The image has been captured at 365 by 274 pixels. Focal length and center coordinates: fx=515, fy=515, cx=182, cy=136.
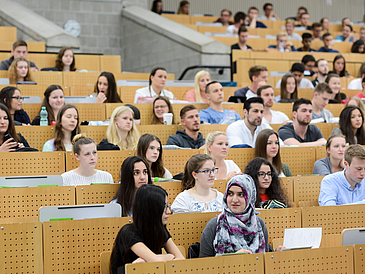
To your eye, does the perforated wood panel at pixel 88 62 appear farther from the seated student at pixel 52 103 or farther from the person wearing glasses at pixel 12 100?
the person wearing glasses at pixel 12 100

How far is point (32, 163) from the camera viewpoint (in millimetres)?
4902

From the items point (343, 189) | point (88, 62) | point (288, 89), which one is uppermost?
point (88, 62)

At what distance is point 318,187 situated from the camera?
16.0ft

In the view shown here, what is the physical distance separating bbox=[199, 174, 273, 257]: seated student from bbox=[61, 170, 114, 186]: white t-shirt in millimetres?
1592

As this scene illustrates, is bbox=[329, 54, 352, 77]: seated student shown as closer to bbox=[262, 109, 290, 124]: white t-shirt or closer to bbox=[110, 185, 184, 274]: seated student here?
bbox=[262, 109, 290, 124]: white t-shirt

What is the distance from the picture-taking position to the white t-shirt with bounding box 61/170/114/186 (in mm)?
4621

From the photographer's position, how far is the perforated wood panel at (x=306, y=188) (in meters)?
4.82

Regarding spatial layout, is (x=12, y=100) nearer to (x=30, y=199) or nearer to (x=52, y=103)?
(x=52, y=103)

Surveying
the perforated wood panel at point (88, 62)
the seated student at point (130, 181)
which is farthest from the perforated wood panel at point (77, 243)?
the perforated wood panel at point (88, 62)

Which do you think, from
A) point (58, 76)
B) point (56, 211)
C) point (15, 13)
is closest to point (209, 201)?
point (56, 211)

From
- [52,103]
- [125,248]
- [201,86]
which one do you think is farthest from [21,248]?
[201,86]

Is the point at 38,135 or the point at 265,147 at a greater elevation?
the point at 38,135

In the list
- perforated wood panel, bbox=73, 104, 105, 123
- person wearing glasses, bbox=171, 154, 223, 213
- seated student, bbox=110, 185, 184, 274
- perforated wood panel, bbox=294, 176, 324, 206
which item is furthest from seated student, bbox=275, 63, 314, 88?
seated student, bbox=110, 185, 184, 274

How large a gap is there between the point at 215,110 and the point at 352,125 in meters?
1.72
